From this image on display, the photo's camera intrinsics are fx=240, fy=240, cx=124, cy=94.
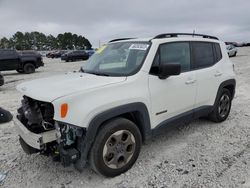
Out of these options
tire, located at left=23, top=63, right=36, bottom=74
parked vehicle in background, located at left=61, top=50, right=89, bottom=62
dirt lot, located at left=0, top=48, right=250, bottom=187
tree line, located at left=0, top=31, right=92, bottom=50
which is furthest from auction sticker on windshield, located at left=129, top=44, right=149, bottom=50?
tree line, located at left=0, top=31, right=92, bottom=50

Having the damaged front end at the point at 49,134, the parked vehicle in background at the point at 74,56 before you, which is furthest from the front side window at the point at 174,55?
the parked vehicle in background at the point at 74,56

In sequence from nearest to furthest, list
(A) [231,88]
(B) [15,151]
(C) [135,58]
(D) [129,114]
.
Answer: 1. (D) [129,114]
2. (C) [135,58]
3. (B) [15,151]
4. (A) [231,88]

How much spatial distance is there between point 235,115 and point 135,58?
10.5 ft

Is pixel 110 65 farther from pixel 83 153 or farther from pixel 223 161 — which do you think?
pixel 223 161

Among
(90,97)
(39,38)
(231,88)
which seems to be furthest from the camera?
(39,38)

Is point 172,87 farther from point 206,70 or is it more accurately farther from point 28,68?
point 28,68

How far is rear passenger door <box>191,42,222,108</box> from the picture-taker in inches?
161

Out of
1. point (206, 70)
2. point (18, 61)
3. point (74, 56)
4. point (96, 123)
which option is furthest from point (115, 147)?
point (74, 56)

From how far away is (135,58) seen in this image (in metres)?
3.44

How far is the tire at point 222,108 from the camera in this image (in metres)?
4.70

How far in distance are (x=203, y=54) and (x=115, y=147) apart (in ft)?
7.98

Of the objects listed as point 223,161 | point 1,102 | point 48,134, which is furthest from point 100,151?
point 1,102

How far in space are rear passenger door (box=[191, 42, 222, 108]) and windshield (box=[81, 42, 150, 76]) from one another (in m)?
1.13

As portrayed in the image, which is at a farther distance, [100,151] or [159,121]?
[159,121]
